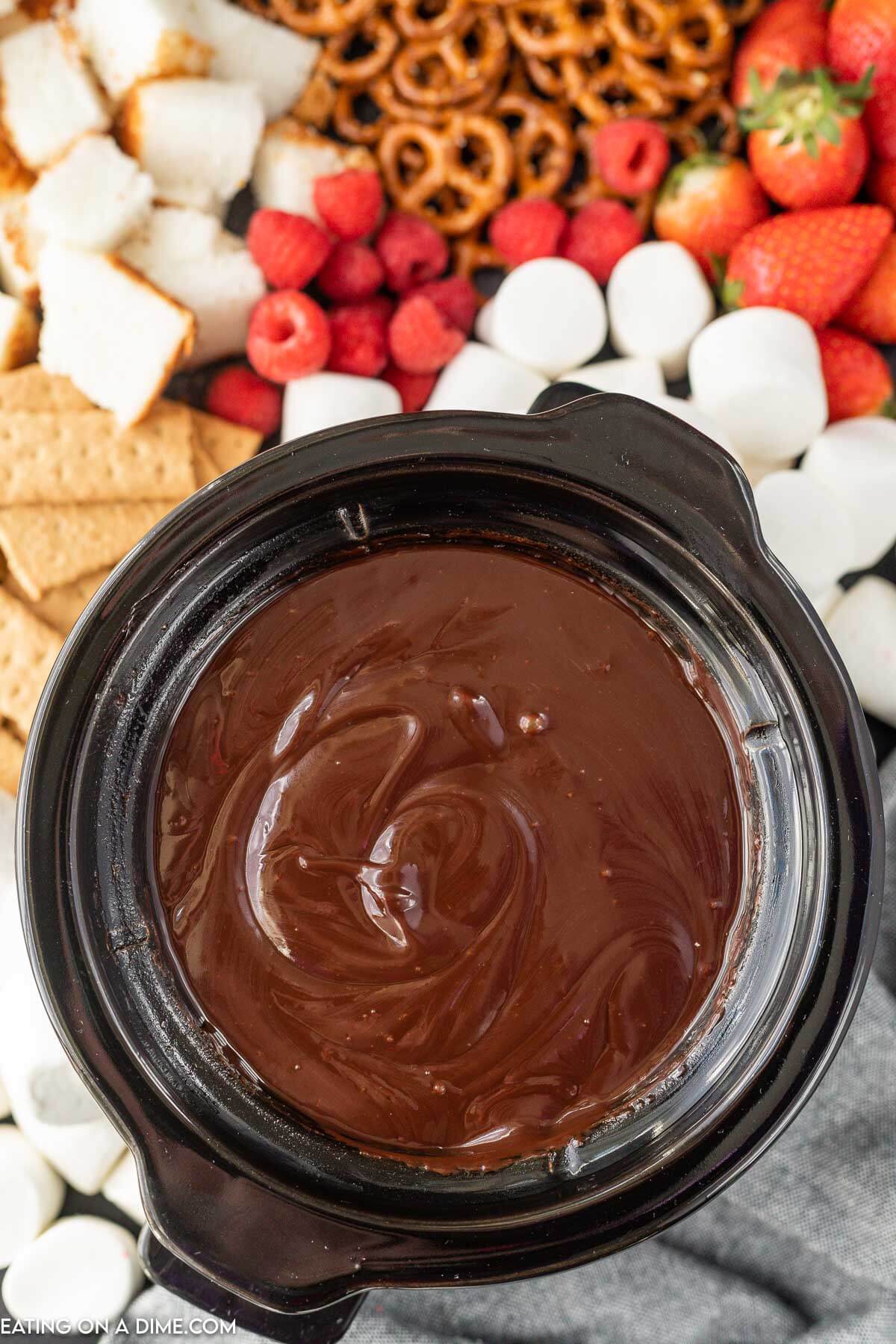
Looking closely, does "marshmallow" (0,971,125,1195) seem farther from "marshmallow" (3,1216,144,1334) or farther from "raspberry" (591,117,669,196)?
"raspberry" (591,117,669,196)

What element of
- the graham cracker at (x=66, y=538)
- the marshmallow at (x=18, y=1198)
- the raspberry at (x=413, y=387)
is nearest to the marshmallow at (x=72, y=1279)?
the marshmallow at (x=18, y=1198)

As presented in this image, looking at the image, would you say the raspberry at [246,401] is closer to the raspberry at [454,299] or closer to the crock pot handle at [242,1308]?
the raspberry at [454,299]

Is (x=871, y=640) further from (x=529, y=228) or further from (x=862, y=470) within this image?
(x=529, y=228)

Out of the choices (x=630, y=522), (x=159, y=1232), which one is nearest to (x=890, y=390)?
(x=630, y=522)

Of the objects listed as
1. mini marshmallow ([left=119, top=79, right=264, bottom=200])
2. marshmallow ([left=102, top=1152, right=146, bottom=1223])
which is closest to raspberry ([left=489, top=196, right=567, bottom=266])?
mini marshmallow ([left=119, top=79, right=264, bottom=200])

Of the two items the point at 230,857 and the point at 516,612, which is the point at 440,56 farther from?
the point at 230,857

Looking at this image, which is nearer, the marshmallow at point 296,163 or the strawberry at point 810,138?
the strawberry at point 810,138

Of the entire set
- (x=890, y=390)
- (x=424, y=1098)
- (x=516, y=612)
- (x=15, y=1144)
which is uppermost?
(x=516, y=612)
